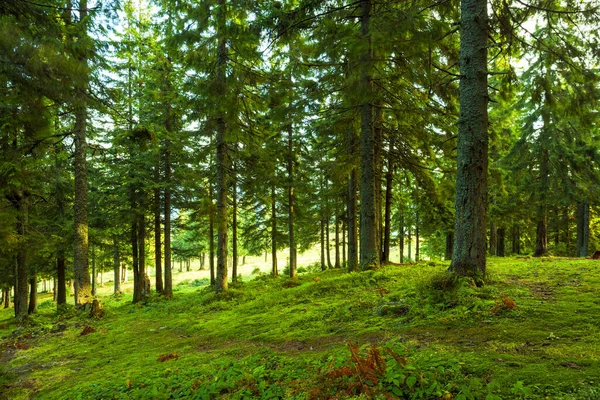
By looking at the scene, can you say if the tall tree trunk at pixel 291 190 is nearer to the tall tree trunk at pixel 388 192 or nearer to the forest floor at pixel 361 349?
the tall tree trunk at pixel 388 192

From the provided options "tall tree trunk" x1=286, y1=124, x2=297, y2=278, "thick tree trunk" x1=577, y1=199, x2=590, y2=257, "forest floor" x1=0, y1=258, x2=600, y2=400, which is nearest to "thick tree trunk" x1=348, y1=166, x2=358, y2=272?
"tall tree trunk" x1=286, y1=124, x2=297, y2=278

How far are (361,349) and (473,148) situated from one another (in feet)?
13.2

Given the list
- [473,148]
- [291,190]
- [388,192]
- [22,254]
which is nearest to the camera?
[473,148]

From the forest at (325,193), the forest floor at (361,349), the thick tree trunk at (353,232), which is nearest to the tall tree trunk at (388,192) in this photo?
the forest at (325,193)

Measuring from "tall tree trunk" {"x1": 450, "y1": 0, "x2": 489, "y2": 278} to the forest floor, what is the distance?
1.92 ft

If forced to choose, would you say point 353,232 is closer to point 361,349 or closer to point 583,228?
point 361,349

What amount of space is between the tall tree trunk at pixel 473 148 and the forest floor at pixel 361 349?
1.92 feet

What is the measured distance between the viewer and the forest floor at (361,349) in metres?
3.04

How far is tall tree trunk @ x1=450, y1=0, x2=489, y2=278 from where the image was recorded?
5.70m

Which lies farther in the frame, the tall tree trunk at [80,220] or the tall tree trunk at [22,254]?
the tall tree trunk at [22,254]

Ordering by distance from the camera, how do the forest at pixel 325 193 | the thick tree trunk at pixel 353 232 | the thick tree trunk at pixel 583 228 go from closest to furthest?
the forest at pixel 325 193 < the thick tree trunk at pixel 353 232 < the thick tree trunk at pixel 583 228

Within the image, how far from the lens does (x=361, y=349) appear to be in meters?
4.05

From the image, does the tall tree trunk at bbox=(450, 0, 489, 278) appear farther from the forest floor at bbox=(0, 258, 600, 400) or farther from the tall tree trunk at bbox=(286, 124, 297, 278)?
the tall tree trunk at bbox=(286, 124, 297, 278)

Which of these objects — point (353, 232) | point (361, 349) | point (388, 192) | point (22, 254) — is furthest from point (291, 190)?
point (361, 349)
